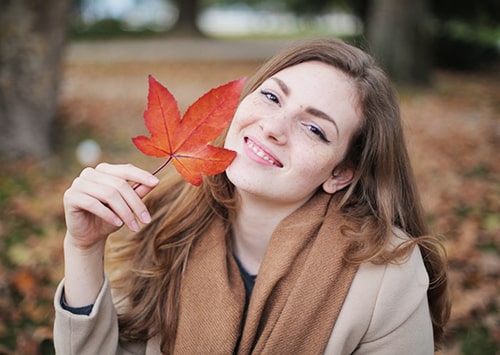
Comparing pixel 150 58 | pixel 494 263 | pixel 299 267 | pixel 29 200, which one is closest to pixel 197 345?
pixel 299 267

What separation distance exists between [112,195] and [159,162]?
4.05 m

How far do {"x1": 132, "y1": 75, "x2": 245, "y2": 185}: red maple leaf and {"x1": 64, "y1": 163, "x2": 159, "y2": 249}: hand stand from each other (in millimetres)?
87

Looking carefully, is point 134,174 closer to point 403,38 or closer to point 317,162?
point 317,162

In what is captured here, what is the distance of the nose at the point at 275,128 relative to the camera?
1470mm

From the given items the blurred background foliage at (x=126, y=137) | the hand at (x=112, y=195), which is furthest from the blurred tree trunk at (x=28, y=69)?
the hand at (x=112, y=195)

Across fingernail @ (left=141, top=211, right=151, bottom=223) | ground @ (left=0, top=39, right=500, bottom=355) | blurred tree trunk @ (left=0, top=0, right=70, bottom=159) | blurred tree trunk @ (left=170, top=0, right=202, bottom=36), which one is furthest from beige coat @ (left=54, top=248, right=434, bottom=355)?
blurred tree trunk @ (left=170, top=0, right=202, bottom=36)

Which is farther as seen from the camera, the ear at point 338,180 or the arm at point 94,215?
the ear at point 338,180

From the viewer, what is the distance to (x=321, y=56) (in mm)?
1657

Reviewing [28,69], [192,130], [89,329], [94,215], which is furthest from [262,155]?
[28,69]

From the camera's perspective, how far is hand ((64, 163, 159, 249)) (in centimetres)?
132

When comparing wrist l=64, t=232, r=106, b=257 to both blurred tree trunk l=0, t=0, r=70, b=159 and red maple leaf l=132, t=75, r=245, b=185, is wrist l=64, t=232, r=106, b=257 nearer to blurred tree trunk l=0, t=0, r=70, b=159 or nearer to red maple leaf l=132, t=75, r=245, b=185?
red maple leaf l=132, t=75, r=245, b=185

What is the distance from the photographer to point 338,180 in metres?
1.74

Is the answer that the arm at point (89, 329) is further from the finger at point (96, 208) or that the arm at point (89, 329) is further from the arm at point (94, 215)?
the finger at point (96, 208)

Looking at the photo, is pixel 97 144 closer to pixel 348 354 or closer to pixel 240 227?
pixel 240 227
